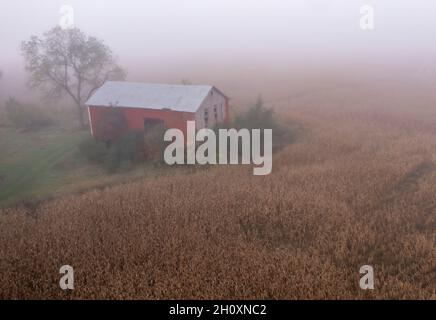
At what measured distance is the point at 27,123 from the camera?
31641 millimetres

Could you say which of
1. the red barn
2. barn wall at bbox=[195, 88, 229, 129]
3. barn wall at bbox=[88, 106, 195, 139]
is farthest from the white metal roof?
barn wall at bbox=[195, 88, 229, 129]

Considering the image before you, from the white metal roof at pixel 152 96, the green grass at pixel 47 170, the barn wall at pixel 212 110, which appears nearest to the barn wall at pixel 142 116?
the white metal roof at pixel 152 96

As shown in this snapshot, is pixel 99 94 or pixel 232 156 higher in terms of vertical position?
pixel 99 94

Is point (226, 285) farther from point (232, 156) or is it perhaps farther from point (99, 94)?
point (99, 94)

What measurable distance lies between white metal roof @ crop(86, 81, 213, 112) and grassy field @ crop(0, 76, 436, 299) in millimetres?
5763

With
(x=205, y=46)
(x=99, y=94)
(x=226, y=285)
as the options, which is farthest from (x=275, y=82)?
(x=205, y=46)

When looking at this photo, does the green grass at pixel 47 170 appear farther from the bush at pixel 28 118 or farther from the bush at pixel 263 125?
the bush at pixel 263 125

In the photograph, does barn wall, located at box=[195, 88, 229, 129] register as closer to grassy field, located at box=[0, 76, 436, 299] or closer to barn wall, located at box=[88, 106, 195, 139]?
barn wall, located at box=[88, 106, 195, 139]

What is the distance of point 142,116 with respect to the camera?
928 inches

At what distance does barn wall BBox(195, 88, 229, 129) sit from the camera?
22641mm

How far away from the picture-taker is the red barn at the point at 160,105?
73.4 feet

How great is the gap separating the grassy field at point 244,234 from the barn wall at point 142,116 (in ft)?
16.0

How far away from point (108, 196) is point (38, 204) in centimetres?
280

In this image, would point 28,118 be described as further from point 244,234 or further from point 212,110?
point 244,234
